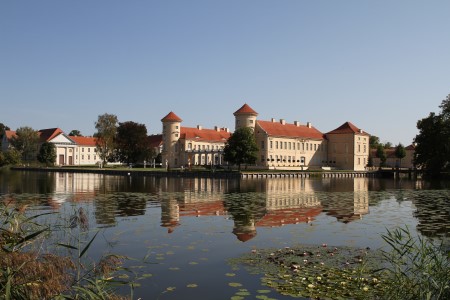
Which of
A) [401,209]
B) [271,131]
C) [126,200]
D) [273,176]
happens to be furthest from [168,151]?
[401,209]

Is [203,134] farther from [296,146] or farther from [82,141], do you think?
[82,141]

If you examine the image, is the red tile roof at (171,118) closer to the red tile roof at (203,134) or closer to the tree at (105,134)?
the red tile roof at (203,134)

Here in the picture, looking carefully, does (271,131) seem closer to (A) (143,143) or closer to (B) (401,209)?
(A) (143,143)

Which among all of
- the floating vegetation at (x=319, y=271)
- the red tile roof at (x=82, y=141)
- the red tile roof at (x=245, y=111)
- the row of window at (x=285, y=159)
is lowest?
the floating vegetation at (x=319, y=271)

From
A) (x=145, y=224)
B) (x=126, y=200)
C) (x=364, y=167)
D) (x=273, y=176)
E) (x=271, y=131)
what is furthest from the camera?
(x=364, y=167)

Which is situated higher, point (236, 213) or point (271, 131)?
point (271, 131)

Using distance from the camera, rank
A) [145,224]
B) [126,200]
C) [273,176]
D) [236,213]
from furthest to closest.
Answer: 1. [273,176]
2. [126,200]
3. [236,213]
4. [145,224]

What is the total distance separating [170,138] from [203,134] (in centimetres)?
1191

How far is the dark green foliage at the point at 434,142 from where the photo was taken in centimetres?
7219

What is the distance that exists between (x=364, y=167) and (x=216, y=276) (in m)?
102

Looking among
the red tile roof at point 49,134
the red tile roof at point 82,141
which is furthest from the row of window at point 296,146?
the red tile roof at point 82,141

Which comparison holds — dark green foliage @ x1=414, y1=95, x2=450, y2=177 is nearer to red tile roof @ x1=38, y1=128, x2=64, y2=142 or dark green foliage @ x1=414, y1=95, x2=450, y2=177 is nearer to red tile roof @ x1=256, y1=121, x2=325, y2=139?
red tile roof @ x1=256, y1=121, x2=325, y2=139

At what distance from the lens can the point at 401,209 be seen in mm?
26047

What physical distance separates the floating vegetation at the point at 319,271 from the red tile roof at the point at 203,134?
90222 millimetres
